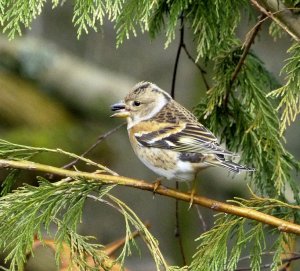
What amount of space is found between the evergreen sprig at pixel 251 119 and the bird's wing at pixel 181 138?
0.22ft

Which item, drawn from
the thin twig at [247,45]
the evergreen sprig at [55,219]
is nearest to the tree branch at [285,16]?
the thin twig at [247,45]

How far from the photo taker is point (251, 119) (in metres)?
2.35

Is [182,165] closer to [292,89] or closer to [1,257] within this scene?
[292,89]

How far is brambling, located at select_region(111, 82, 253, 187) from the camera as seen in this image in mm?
2176

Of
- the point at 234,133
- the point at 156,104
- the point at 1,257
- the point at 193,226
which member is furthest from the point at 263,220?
the point at 193,226

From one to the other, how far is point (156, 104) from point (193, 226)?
305 centimetres

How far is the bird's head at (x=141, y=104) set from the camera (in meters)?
2.54

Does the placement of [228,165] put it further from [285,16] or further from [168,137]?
[285,16]

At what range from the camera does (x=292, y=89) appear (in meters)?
1.86

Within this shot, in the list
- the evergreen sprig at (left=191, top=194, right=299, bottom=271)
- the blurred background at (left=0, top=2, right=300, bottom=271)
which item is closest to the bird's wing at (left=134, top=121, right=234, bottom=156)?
the evergreen sprig at (left=191, top=194, right=299, bottom=271)

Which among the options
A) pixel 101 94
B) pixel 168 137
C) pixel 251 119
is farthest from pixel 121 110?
pixel 101 94

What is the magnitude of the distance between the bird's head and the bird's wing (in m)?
0.12

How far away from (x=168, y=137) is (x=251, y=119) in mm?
250

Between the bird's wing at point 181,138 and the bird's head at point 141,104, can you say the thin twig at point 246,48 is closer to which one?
the bird's wing at point 181,138
